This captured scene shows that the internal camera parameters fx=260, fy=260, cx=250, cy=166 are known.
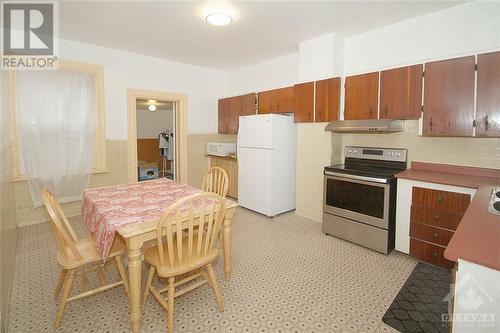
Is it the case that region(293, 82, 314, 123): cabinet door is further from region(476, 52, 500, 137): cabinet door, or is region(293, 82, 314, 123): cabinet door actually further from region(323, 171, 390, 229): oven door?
region(476, 52, 500, 137): cabinet door

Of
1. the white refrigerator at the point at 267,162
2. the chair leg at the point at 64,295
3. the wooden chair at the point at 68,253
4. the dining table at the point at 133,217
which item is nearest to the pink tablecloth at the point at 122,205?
the dining table at the point at 133,217

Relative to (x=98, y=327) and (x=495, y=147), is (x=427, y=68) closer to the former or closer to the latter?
(x=495, y=147)

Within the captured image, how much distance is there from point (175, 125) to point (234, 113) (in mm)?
1162

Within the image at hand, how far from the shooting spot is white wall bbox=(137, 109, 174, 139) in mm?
7508

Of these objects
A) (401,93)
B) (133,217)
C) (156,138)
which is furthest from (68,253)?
(156,138)

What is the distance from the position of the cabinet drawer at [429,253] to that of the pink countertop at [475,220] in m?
0.64

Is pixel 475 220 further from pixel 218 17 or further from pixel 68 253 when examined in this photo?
pixel 218 17

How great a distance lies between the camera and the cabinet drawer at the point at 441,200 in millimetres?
2311

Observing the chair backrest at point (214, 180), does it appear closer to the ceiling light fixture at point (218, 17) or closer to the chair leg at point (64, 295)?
the chair leg at point (64, 295)

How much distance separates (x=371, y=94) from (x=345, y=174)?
1014 mm

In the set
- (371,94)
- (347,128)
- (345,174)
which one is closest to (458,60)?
(371,94)

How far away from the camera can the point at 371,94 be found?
3113mm

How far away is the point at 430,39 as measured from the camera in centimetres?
278

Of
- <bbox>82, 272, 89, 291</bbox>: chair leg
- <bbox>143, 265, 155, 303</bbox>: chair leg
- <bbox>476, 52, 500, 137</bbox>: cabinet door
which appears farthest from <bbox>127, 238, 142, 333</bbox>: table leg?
<bbox>476, 52, 500, 137</bbox>: cabinet door
